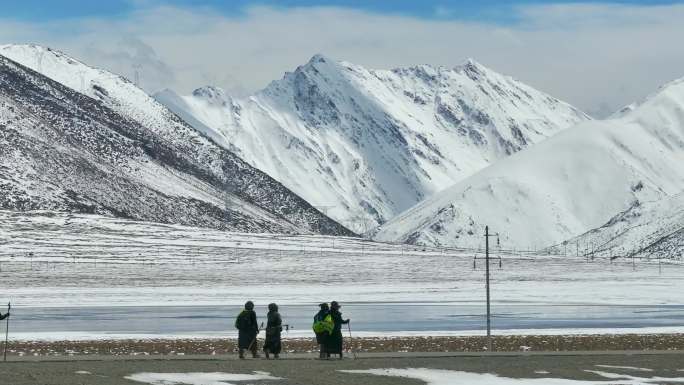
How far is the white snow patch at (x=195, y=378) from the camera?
1469 inches

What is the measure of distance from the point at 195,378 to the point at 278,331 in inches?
310

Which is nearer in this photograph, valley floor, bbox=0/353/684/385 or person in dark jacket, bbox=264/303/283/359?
valley floor, bbox=0/353/684/385

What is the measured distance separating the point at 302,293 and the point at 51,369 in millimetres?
90710

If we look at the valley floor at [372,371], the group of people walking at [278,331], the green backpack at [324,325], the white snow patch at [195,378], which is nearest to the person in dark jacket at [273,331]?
the group of people walking at [278,331]

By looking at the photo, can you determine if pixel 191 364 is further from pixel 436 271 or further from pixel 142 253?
pixel 142 253

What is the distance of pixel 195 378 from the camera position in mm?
38438

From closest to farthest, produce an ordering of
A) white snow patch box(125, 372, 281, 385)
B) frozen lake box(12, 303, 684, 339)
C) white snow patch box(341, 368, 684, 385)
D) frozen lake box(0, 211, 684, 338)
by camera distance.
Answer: white snow patch box(125, 372, 281, 385)
white snow patch box(341, 368, 684, 385)
frozen lake box(12, 303, 684, 339)
frozen lake box(0, 211, 684, 338)

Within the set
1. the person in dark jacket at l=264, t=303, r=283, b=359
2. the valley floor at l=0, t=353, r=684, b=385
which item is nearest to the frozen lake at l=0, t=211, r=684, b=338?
the person in dark jacket at l=264, t=303, r=283, b=359

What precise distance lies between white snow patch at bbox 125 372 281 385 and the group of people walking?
5788 mm

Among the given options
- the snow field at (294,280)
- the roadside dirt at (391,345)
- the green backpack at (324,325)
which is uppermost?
the snow field at (294,280)

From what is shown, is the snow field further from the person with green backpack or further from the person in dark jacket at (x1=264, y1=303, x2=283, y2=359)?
the person with green backpack

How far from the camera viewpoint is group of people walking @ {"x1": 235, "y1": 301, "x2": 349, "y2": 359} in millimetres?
45469

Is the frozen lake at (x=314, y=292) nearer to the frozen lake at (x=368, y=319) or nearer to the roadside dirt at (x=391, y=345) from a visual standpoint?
the frozen lake at (x=368, y=319)

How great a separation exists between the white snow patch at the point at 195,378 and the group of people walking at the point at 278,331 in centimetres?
579
